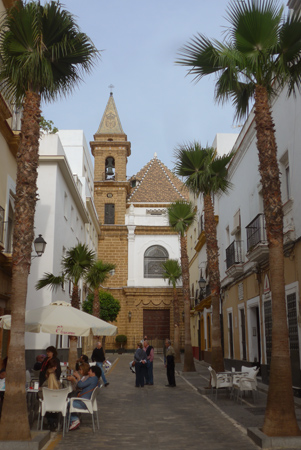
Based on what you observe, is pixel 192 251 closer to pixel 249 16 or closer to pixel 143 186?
pixel 143 186

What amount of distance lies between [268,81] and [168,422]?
7.21 meters

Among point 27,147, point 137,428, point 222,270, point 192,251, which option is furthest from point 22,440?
point 192,251

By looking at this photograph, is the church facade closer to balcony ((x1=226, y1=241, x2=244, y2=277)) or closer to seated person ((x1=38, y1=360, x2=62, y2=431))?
balcony ((x1=226, y1=241, x2=244, y2=277))

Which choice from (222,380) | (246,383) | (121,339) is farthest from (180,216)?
(121,339)

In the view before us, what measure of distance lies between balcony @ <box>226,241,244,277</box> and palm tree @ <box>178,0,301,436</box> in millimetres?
10834

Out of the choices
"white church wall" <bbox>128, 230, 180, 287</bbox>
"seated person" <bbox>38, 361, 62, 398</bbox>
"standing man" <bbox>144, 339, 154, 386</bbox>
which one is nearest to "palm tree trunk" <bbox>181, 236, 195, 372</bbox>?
"standing man" <bbox>144, 339, 154, 386</bbox>

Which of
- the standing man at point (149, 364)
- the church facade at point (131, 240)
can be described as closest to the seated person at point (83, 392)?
the standing man at point (149, 364)

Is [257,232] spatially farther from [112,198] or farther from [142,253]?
[112,198]

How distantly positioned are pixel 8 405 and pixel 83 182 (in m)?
28.4

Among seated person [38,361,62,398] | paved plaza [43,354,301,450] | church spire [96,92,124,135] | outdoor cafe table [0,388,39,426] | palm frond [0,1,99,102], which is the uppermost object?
church spire [96,92,124,135]

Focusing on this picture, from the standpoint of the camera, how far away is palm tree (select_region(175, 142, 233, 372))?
16.3 meters

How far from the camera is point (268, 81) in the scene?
33.1 feet

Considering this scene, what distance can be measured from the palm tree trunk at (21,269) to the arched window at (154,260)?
4078cm

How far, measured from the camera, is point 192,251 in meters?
41.5
